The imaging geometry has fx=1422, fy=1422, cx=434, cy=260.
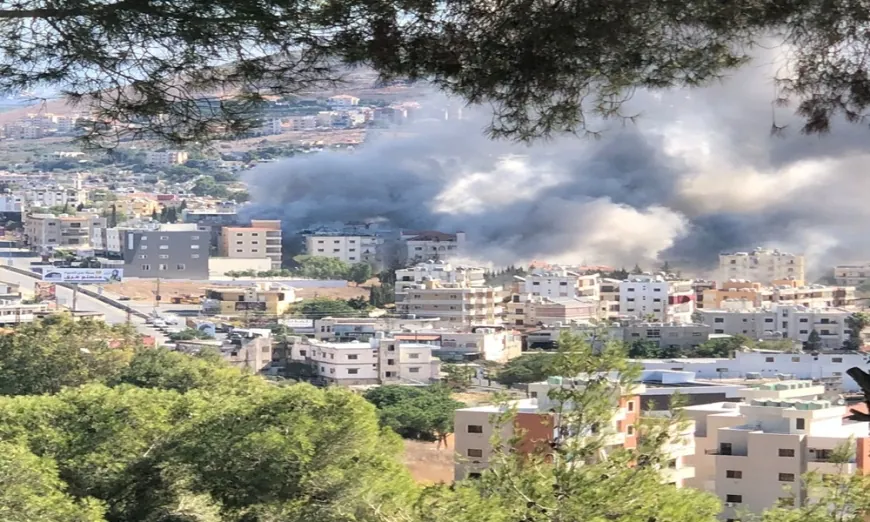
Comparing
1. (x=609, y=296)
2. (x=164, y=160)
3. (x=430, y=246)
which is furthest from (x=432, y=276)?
(x=164, y=160)

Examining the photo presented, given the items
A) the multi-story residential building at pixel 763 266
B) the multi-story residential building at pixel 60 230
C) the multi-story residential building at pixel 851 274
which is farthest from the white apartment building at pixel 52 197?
the multi-story residential building at pixel 851 274

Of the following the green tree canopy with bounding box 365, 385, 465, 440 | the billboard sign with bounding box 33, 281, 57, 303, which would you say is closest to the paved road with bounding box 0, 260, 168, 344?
the billboard sign with bounding box 33, 281, 57, 303

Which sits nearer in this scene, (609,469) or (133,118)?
(133,118)

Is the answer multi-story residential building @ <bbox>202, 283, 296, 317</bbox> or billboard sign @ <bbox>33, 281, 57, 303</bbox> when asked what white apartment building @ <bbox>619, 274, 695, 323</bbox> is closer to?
multi-story residential building @ <bbox>202, 283, 296, 317</bbox>

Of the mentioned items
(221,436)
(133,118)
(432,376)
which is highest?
(133,118)

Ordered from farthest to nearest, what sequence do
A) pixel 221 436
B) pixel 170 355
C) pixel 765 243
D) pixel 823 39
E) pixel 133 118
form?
1. pixel 765 243
2. pixel 170 355
3. pixel 221 436
4. pixel 133 118
5. pixel 823 39

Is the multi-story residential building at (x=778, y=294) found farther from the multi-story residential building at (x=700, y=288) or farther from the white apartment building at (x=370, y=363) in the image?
the white apartment building at (x=370, y=363)

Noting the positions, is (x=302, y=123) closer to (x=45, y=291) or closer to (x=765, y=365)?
(x=45, y=291)

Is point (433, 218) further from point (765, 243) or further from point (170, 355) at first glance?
point (170, 355)

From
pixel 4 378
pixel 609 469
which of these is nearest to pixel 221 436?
pixel 609 469
